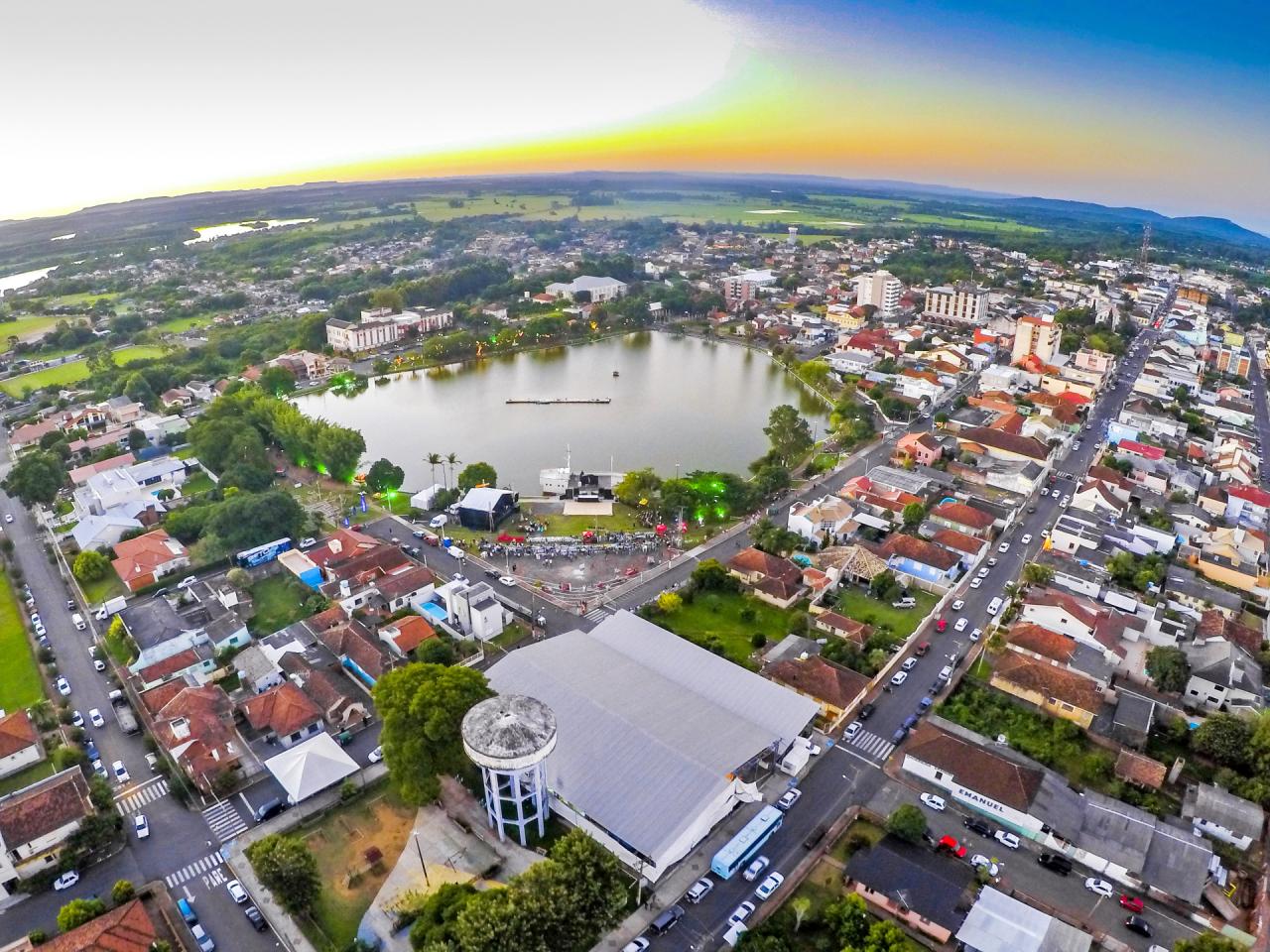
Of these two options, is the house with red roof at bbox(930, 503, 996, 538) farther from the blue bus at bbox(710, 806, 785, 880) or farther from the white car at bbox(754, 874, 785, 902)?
the white car at bbox(754, 874, 785, 902)

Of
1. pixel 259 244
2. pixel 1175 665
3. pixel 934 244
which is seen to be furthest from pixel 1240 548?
pixel 259 244

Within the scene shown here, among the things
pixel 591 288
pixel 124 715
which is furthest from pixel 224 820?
pixel 591 288

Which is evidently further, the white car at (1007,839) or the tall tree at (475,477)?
the tall tree at (475,477)

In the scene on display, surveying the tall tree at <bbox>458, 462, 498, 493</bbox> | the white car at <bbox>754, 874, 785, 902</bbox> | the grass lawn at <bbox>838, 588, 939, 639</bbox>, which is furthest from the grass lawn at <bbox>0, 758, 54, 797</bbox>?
the grass lawn at <bbox>838, 588, 939, 639</bbox>

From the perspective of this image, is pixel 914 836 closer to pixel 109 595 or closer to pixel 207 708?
pixel 207 708

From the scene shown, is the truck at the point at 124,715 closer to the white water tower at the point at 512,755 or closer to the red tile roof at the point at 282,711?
the red tile roof at the point at 282,711

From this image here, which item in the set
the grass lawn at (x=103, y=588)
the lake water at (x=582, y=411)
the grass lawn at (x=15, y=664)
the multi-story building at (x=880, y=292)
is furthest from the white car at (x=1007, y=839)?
the multi-story building at (x=880, y=292)
